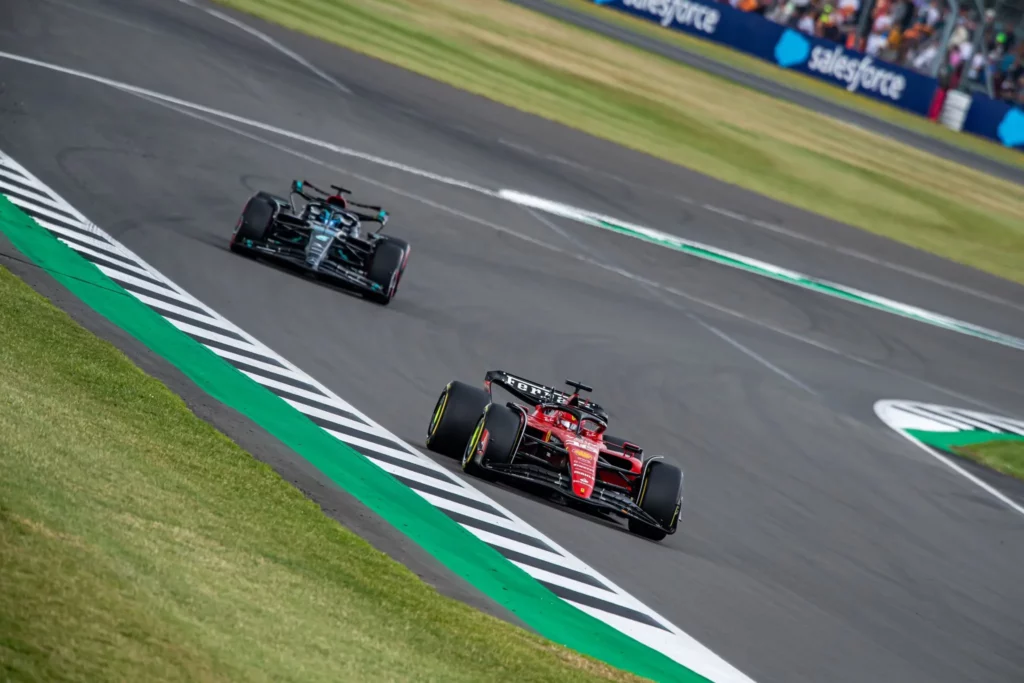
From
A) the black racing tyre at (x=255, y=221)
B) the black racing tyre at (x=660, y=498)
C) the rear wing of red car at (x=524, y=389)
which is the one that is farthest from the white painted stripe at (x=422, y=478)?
the black racing tyre at (x=255, y=221)

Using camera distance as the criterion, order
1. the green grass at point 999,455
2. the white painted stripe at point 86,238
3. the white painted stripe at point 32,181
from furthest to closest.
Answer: the green grass at point 999,455 < the white painted stripe at point 32,181 < the white painted stripe at point 86,238

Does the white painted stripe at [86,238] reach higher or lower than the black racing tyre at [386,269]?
lower

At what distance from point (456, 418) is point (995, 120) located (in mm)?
46892

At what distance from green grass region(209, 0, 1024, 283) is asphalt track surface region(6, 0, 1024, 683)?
2.39m

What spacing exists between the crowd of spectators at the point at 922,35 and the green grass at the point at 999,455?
122 ft

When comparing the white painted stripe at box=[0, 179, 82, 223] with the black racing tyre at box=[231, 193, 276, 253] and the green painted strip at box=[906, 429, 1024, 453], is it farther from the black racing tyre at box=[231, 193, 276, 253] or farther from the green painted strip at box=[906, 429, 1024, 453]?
the green painted strip at box=[906, 429, 1024, 453]

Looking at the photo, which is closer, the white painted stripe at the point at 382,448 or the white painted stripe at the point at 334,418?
the white painted stripe at the point at 382,448

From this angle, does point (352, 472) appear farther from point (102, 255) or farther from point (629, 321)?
point (629, 321)

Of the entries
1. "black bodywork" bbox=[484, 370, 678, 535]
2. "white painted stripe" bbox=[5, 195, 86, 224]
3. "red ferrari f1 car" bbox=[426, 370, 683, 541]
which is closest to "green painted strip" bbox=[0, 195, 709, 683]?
"white painted stripe" bbox=[5, 195, 86, 224]

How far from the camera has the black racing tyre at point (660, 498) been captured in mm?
12156

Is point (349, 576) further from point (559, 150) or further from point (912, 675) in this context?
point (559, 150)

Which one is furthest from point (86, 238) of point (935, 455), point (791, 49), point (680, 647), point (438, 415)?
point (791, 49)

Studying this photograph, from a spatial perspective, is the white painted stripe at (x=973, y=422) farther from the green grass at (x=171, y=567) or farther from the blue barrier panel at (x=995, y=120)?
the blue barrier panel at (x=995, y=120)

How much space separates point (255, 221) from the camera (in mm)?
16859
